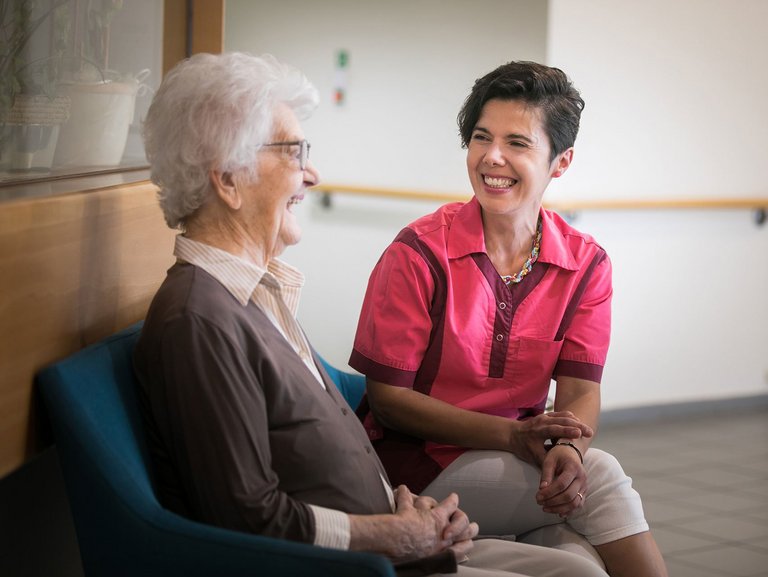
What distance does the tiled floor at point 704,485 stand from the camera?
11.1 ft

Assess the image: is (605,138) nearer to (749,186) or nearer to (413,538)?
(749,186)

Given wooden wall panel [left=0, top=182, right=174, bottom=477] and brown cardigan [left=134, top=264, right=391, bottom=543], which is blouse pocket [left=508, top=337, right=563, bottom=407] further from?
wooden wall panel [left=0, top=182, right=174, bottom=477]

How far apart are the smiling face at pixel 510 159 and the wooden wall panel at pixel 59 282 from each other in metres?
0.75

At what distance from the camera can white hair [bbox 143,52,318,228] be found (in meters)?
1.60

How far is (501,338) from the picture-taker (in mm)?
2158

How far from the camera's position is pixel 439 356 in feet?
7.02

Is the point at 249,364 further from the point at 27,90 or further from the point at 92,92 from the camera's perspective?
the point at 92,92

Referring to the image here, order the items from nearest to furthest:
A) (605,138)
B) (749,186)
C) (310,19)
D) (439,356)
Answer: (439,356) → (605,138) → (749,186) → (310,19)

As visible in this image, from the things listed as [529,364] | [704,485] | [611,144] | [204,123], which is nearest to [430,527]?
[529,364]

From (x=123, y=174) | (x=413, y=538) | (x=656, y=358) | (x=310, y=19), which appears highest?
(x=310, y=19)

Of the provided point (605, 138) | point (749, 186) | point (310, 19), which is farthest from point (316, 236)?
point (749, 186)

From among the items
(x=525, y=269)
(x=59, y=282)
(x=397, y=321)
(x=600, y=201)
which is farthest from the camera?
(x=600, y=201)

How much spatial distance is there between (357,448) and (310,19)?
185 inches

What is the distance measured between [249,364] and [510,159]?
3.19ft
